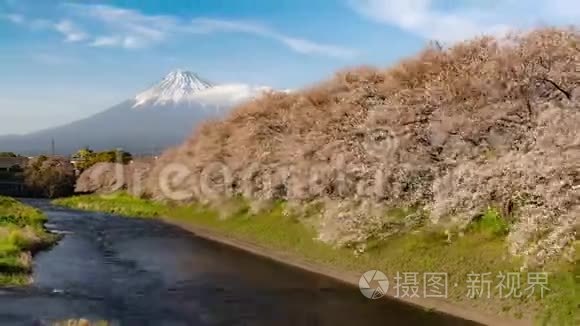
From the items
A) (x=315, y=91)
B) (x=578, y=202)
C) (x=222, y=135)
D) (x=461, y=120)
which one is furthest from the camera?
(x=222, y=135)

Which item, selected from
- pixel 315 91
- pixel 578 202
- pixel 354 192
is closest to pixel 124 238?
pixel 315 91

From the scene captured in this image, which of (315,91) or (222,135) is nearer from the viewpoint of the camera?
(315,91)

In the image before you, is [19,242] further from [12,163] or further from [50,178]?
[12,163]

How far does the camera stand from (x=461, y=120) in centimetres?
2072

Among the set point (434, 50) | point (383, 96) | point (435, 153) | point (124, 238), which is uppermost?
point (434, 50)

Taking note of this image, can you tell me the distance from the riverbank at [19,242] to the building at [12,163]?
1500 inches

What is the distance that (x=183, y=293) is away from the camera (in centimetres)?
1977

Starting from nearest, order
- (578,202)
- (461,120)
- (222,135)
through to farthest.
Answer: (578,202) → (461,120) → (222,135)

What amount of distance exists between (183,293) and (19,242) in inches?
406

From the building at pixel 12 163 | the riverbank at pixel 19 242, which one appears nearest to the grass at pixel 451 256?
the riverbank at pixel 19 242

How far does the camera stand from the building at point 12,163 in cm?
7419

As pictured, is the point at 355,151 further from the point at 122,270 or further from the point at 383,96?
the point at 122,270

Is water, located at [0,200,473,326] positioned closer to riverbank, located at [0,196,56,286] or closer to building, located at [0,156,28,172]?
riverbank, located at [0,196,56,286]

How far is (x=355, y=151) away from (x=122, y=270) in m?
10.2
